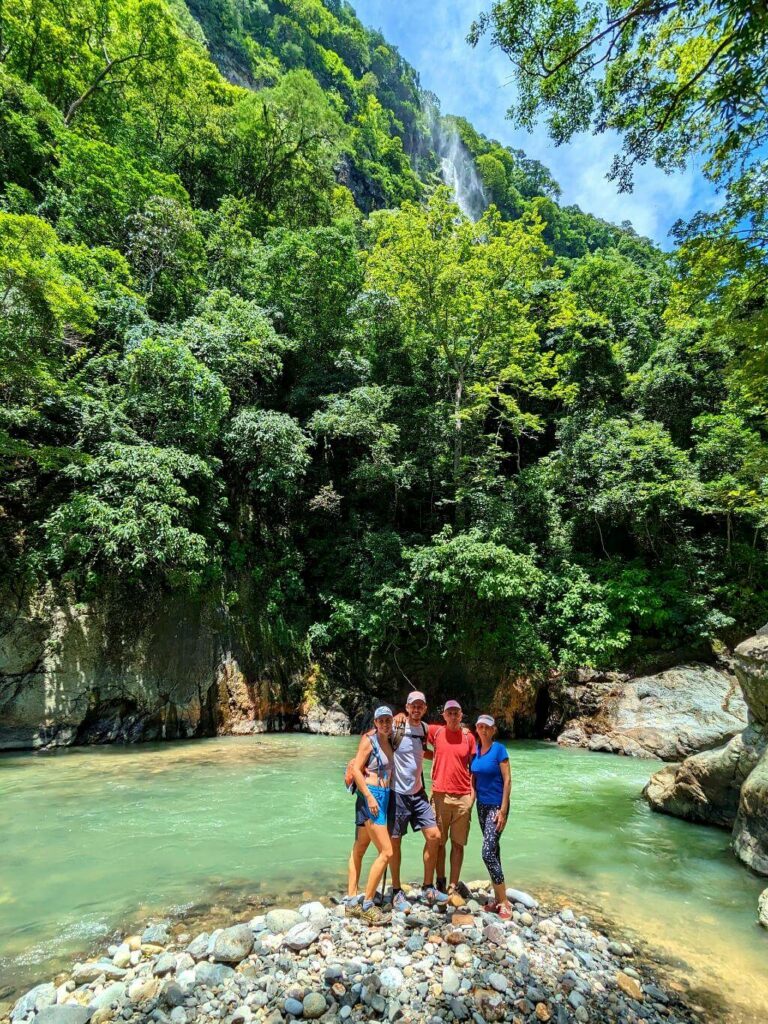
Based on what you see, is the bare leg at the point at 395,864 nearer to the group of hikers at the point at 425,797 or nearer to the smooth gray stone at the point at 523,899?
the group of hikers at the point at 425,797

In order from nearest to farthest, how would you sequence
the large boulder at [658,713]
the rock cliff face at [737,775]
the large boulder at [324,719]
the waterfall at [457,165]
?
the rock cliff face at [737,775]
the large boulder at [658,713]
the large boulder at [324,719]
the waterfall at [457,165]

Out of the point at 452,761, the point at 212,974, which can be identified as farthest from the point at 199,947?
the point at 452,761

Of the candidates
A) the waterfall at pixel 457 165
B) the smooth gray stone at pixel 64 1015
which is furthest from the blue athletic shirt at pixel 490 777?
the waterfall at pixel 457 165

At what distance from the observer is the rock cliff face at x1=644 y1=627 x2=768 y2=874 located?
5.66m

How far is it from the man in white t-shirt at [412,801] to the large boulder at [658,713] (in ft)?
32.4

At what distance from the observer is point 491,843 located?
3.95 meters

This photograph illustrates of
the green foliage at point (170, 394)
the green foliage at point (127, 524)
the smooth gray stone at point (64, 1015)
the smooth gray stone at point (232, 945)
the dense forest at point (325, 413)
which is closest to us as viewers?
the smooth gray stone at point (64, 1015)

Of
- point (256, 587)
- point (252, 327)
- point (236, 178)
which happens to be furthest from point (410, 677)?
point (236, 178)

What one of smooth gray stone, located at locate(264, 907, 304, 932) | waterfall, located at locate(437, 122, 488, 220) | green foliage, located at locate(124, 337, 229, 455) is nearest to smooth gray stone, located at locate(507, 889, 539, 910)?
smooth gray stone, located at locate(264, 907, 304, 932)

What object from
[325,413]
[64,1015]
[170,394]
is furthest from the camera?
[325,413]

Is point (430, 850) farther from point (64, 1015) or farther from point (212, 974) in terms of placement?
point (64, 1015)

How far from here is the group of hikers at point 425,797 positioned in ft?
12.9

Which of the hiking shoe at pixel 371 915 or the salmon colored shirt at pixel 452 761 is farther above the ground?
the salmon colored shirt at pixel 452 761

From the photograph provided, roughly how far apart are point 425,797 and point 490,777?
0.55m
